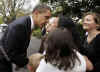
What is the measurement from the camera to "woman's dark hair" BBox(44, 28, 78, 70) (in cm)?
165

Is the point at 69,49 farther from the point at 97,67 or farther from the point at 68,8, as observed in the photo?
the point at 68,8

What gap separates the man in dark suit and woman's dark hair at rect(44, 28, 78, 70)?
563 mm

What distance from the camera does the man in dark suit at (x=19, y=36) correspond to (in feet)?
7.03

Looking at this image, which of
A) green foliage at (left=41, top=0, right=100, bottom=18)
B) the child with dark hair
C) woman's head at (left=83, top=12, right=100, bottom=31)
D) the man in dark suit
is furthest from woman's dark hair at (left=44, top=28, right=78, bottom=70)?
green foliage at (left=41, top=0, right=100, bottom=18)

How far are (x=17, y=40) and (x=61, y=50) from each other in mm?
691

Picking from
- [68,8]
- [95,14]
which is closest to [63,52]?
[95,14]

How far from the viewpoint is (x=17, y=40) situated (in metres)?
2.14

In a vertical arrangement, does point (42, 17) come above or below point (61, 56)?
above

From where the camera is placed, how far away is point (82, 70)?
5.68 feet

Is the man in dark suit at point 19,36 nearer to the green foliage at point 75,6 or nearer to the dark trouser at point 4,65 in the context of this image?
the dark trouser at point 4,65

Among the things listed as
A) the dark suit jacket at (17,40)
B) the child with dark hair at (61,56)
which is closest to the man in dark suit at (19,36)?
the dark suit jacket at (17,40)

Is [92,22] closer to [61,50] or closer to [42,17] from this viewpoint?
[42,17]

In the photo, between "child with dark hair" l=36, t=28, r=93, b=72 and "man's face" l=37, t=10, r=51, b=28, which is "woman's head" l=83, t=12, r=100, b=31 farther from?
"child with dark hair" l=36, t=28, r=93, b=72

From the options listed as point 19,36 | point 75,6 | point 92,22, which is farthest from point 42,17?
point 75,6
